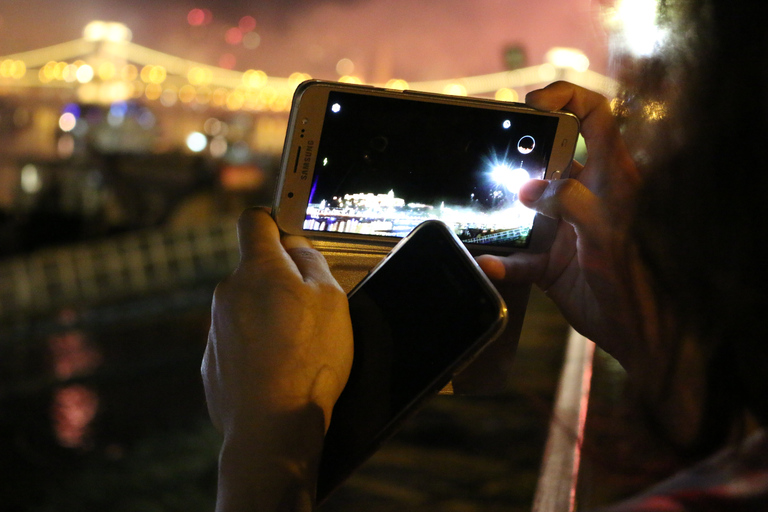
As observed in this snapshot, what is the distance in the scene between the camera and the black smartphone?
0.78m

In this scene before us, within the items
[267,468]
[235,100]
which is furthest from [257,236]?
[235,100]

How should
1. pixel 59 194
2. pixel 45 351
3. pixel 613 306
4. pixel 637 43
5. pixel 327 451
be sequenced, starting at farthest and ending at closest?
pixel 59 194 → pixel 45 351 → pixel 613 306 → pixel 327 451 → pixel 637 43

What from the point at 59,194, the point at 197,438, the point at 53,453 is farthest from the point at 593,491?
the point at 59,194

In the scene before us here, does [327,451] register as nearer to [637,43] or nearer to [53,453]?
[637,43]

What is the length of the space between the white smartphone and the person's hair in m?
0.60

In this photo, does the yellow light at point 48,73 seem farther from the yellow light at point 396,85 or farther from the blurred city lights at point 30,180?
the yellow light at point 396,85

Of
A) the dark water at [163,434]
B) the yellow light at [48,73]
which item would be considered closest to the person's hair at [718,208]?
the dark water at [163,434]

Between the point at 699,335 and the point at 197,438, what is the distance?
21.2ft

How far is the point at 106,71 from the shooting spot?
1471 inches

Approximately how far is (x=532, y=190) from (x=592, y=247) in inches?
4.8

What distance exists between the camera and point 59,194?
16984 millimetres

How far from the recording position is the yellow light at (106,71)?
120 ft

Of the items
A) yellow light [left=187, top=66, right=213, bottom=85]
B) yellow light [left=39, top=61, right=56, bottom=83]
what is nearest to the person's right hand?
yellow light [left=39, top=61, right=56, bottom=83]

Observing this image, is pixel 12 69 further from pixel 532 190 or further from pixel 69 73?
pixel 532 190
